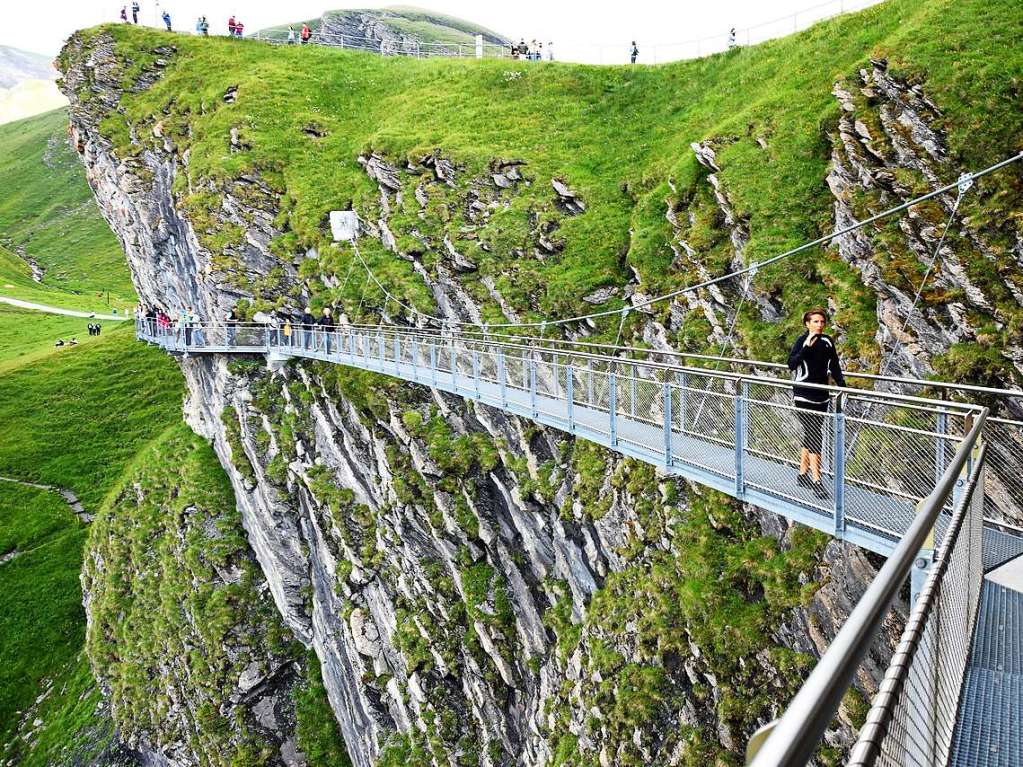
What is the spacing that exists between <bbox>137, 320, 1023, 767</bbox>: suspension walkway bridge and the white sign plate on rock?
1550 cm

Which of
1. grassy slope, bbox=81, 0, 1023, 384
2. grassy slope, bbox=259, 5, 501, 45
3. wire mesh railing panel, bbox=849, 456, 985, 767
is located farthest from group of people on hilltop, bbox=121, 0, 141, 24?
grassy slope, bbox=259, 5, 501, 45

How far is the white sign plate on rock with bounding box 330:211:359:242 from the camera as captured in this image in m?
30.2

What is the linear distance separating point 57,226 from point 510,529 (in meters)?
115

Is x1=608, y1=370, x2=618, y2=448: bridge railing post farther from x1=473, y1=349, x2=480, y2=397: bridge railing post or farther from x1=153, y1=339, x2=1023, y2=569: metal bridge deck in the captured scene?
x1=473, y1=349, x2=480, y2=397: bridge railing post

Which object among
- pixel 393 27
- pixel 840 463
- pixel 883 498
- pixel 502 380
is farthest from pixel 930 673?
pixel 393 27

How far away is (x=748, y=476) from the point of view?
327 inches

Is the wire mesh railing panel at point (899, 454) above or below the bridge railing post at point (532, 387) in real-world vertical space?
above

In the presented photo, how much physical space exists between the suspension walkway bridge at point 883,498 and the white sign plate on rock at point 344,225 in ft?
50.9

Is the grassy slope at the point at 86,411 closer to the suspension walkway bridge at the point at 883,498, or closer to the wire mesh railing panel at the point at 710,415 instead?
the suspension walkway bridge at the point at 883,498

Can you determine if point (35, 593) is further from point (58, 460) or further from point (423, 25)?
point (423, 25)

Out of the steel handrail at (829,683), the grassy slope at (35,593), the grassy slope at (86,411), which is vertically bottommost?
the grassy slope at (35,593)

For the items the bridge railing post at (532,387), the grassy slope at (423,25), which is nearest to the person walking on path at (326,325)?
the bridge railing post at (532,387)

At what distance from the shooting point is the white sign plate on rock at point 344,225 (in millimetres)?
30188

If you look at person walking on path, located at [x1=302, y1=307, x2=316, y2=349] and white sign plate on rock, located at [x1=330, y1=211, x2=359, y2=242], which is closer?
person walking on path, located at [x1=302, y1=307, x2=316, y2=349]
